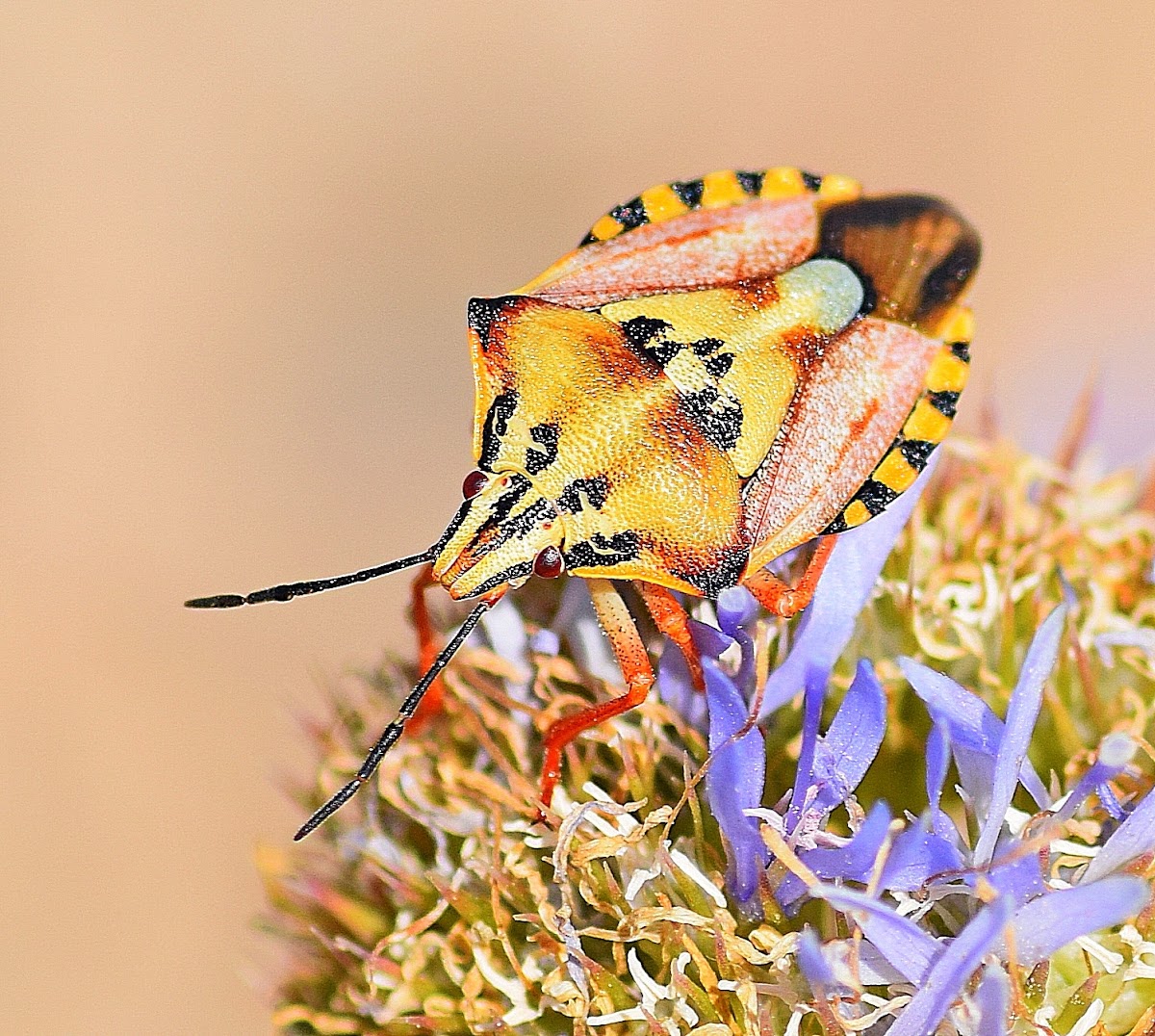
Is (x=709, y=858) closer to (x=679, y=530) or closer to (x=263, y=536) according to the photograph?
(x=679, y=530)

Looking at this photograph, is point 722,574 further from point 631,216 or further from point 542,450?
point 631,216

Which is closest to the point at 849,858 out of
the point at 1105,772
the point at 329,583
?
the point at 1105,772

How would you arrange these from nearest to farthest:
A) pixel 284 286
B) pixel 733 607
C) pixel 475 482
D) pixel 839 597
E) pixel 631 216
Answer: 1. pixel 475 482
2. pixel 733 607
3. pixel 839 597
4. pixel 631 216
5. pixel 284 286

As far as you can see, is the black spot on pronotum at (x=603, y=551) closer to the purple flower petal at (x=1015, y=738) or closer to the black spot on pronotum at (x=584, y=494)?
the black spot on pronotum at (x=584, y=494)

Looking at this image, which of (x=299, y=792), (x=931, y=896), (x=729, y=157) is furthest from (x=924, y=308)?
(x=729, y=157)

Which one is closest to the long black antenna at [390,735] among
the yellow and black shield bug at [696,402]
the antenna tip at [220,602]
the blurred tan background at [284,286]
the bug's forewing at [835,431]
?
the yellow and black shield bug at [696,402]
